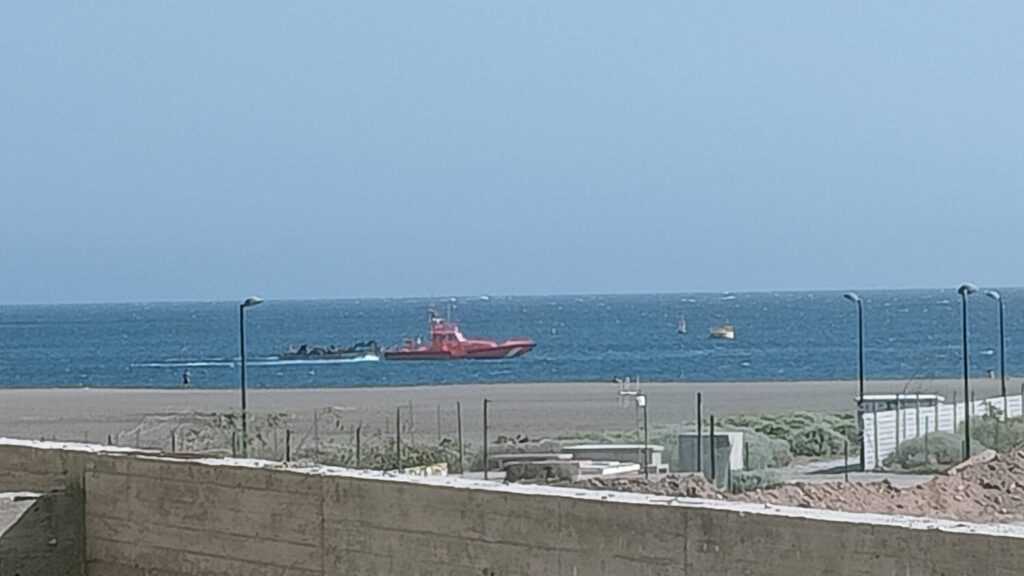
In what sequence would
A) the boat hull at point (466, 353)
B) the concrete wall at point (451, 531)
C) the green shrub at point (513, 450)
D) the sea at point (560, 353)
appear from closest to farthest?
1. the concrete wall at point (451, 531)
2. the green shrub at point (513, 450)
3. the sea at point (560, 353)
4. the boat hull at point (466, 353)

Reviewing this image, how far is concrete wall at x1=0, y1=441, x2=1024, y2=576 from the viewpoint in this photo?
34.5ft

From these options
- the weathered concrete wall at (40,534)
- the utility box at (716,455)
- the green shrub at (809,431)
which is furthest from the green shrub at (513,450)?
the weathered concrete wall at (40,534)

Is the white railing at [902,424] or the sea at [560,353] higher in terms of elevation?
the white railing at [902,424]

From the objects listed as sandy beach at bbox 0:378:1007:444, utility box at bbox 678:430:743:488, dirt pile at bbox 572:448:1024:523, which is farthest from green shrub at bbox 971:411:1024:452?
sandy beach at bbox 0:378:1007:444

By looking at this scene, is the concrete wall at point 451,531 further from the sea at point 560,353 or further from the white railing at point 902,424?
the sea at point 560,353

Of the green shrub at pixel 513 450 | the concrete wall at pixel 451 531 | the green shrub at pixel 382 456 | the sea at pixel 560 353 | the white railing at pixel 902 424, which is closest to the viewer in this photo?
the concrete wall at pixel 451 531

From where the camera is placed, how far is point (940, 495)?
17.5 meters

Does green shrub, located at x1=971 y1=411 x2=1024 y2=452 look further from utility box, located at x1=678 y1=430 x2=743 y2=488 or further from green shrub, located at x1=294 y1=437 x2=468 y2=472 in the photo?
green shrub, located at x1=294 y1=437 x2=468 y2=472

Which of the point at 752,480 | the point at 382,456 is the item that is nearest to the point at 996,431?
the point at 752,480

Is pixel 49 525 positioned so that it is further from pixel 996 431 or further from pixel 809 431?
pixel 809 431

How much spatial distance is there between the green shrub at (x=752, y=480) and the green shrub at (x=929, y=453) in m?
3.78

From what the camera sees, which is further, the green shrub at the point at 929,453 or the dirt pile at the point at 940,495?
the green shrub at the point at 929,453

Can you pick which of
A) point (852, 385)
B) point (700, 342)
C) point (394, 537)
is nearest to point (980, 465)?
point (394, 537)

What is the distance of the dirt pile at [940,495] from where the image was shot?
55.4 ft
